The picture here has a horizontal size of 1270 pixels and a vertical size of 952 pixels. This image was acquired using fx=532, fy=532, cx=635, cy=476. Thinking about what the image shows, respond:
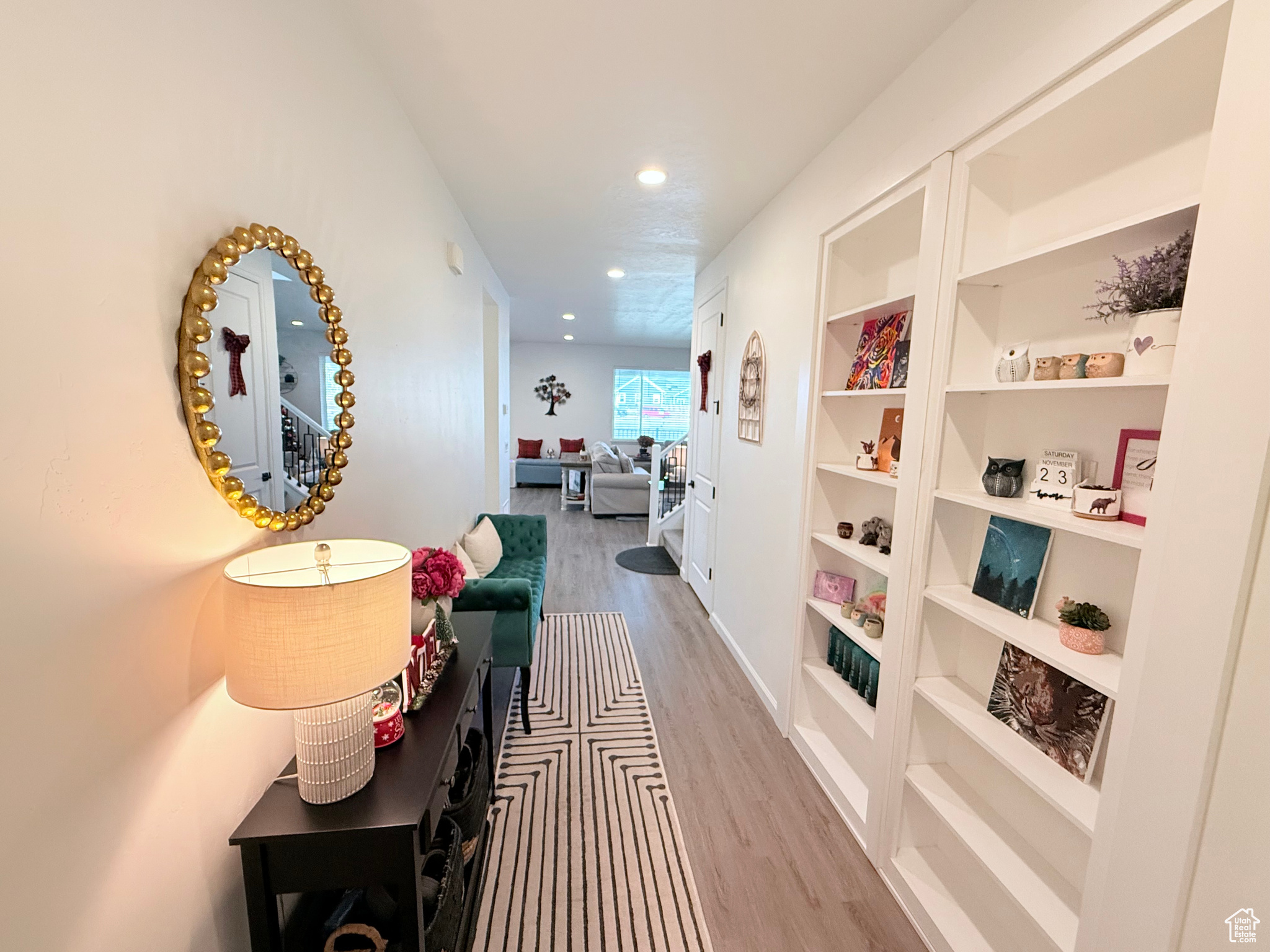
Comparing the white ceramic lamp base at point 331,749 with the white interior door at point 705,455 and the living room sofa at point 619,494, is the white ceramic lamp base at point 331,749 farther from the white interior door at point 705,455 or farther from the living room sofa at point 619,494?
the living room sofa at point 619,494

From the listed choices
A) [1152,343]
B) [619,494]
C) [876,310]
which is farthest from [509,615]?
[619,494]

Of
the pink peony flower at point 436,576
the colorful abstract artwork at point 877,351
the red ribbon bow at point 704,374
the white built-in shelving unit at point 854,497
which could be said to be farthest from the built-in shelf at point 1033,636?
the red ribbon bow at point 704,374

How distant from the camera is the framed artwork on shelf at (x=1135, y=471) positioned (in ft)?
3.70

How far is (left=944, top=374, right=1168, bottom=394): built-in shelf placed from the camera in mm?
1018

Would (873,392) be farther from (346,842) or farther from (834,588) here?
(346,842)

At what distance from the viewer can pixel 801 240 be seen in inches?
93.3

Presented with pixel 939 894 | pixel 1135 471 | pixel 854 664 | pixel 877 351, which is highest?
pixel 877 351

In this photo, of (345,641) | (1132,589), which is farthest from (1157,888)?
(345,641)

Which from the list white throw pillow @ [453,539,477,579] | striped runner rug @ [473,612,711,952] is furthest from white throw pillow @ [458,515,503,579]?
striped runner rug @ [473,612,711,952]

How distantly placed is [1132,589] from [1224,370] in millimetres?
598

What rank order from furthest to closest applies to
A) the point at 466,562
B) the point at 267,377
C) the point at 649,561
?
the point at 649,561, the point at 466,562, the point at 267,377

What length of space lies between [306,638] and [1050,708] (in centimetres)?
168

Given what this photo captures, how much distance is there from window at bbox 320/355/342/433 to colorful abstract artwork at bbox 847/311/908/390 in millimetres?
1735

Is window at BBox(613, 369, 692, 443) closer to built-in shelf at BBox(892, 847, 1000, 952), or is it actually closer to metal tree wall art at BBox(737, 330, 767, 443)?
metal tree wall art at BBox(737, 330, 767, 443)
